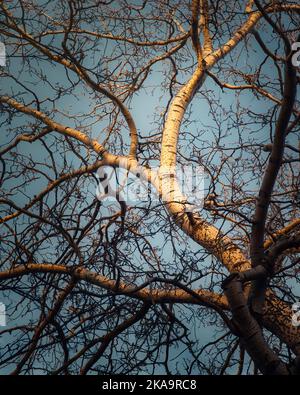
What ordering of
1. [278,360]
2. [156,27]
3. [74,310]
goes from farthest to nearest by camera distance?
[156,27], [74,310], [278,360]

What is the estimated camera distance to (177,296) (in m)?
4.19

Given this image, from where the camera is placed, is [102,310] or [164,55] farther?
[164,55]

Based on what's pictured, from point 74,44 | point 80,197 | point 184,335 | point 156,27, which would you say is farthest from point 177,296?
point 156,27

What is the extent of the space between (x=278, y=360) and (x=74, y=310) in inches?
64.5

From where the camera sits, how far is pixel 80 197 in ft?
14.9

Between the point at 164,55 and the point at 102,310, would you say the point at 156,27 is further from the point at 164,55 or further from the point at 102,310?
the point at 102,310

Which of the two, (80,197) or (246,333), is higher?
(80,197)
